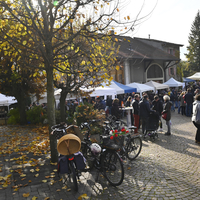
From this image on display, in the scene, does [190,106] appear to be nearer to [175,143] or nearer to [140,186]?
[175,143]

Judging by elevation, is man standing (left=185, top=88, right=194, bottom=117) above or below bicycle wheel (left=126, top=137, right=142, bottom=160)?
above

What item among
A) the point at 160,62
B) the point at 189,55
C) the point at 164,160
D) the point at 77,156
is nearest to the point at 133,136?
the point at 164,160

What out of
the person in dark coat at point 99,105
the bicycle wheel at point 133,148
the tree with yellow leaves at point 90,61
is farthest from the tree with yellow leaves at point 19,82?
the bicycle wheel at point 133,148

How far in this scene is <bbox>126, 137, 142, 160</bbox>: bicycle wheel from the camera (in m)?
6.03

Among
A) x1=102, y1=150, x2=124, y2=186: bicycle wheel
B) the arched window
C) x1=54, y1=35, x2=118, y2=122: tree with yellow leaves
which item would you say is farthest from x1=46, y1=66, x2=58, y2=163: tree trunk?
the arched window

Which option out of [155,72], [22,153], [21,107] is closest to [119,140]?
[22,153]

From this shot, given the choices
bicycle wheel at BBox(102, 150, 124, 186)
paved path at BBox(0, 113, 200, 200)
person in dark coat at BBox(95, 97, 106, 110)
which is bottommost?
paved path at BBox(0, 113, 200, 200)

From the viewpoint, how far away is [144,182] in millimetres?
4562

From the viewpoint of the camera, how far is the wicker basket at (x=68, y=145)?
13.8 ft

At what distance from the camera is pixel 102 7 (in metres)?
6.61

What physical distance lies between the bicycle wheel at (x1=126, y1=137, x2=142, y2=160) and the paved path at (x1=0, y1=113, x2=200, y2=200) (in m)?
0.18

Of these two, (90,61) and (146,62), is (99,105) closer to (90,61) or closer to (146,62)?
(90,61)

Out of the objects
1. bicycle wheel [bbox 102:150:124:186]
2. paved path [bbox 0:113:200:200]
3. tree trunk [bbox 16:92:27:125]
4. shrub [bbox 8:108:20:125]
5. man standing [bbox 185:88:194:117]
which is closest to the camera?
paved path [bbox 0:113:200:200]

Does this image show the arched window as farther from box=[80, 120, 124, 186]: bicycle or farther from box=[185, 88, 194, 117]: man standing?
box=[80, 120, 124, 186]: bicycle
